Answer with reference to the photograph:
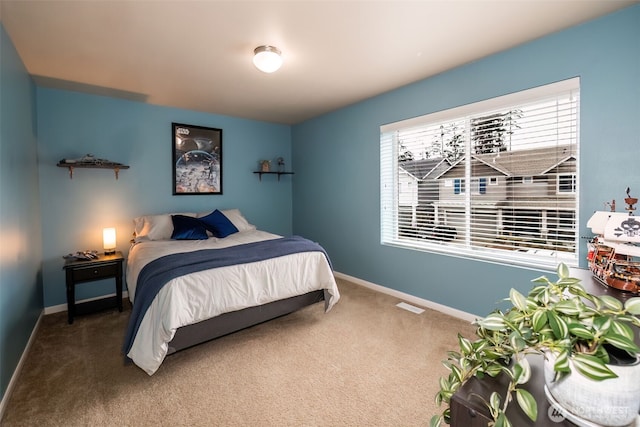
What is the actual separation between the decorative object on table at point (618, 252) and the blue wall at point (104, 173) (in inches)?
166

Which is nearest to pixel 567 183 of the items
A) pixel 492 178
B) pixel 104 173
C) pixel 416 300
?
pixel 492 178

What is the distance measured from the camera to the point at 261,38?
233cm

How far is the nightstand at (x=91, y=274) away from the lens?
298 centimetres

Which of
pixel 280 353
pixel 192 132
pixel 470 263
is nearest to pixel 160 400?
pixel 280 353

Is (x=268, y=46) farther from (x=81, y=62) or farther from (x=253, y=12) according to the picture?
(x=81, y=62)

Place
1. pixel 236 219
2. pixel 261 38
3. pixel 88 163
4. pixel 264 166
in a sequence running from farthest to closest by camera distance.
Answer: pixel 264 166, pixel 236 219, pixel 88 163, pixel 261 38

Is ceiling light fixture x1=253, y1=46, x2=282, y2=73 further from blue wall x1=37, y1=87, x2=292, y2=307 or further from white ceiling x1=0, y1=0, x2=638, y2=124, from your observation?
blue wall x1=37, y1=87, x2=292, y2=307

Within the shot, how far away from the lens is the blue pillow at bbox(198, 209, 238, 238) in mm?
3756

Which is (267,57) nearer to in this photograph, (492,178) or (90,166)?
(492,178)

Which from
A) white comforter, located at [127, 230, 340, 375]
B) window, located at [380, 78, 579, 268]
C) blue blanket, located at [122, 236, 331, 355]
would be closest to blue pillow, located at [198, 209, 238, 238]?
white comforter, located at [127, 230, 340, 375]

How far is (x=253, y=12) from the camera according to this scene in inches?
79.0

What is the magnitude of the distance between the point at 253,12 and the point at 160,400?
8.59 feet

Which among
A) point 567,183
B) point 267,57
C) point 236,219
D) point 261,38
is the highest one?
point 261,38

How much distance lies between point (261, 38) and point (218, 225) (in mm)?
2294
